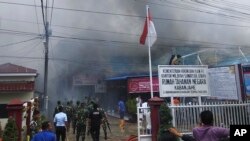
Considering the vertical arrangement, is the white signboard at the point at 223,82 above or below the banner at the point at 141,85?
below

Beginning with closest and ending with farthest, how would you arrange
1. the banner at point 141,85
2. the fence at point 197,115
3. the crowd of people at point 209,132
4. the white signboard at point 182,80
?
1. the crowd of people at point 209,132
2. the fence at point 197,115
3. the white signboard at point 182,80
4. the banner at point 141,85

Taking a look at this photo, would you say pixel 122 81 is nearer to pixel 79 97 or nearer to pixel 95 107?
pixel 79 97

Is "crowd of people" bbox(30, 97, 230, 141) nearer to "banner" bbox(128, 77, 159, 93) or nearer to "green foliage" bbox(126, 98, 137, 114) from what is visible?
"green foliage" bbox(126, 98, 137, 114)

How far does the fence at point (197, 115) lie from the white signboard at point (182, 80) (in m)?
0.56

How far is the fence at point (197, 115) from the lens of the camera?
9328mm

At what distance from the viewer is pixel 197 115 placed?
9695 millimetres

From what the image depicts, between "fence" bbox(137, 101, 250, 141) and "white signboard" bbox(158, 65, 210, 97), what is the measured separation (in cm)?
56

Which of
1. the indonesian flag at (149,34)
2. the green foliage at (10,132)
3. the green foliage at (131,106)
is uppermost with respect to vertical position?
the indonesian flag at (149,34)

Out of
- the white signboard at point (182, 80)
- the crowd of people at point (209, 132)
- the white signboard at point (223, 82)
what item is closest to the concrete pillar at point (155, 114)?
the white signboard at point (182, 80)

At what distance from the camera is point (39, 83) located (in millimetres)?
33688

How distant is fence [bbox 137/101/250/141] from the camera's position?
933cm

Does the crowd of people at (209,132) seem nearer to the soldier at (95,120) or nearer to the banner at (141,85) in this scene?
the soldier at (95,120)

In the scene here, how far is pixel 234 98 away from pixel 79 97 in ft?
85.0

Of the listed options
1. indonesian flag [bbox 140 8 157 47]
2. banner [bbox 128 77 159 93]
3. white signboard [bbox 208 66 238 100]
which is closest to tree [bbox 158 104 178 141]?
white signboard [bbox 208 66 238 100]
